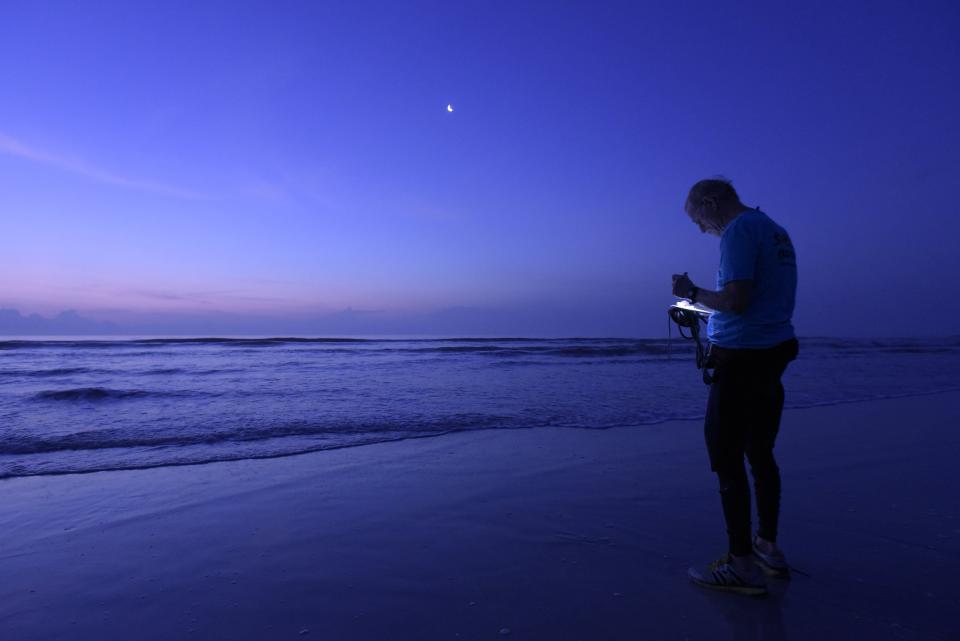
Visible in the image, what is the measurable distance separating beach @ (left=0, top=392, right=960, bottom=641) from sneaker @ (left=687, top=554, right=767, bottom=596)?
41 mm

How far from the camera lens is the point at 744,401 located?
2594mm

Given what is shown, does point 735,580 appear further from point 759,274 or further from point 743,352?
point 759,274

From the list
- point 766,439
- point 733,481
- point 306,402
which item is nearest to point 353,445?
point 306,402

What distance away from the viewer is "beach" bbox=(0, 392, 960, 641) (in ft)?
7.70

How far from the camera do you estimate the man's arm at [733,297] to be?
2449 mm

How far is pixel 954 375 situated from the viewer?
14.2m

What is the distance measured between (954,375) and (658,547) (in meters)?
15.6

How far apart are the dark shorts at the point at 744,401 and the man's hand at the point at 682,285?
11.7 inches

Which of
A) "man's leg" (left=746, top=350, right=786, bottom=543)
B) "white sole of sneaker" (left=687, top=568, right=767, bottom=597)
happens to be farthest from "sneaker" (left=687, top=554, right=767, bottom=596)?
"man's leg" (left=746, top=350, right=786, bottom=543)

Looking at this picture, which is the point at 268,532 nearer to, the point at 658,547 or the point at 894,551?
the point at 658,547

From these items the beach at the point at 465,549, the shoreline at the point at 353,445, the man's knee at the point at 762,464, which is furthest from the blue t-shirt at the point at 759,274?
the shoreline at the point at 353,445

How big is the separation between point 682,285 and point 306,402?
7.83m

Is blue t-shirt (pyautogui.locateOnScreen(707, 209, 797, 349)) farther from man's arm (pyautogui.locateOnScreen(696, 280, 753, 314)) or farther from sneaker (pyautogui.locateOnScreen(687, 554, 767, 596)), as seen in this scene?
sneaker (pyautogui.locateOnScreen(687, 554, 767, 596))

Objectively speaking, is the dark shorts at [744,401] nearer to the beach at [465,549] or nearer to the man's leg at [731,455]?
the man's leg at [731,455]
